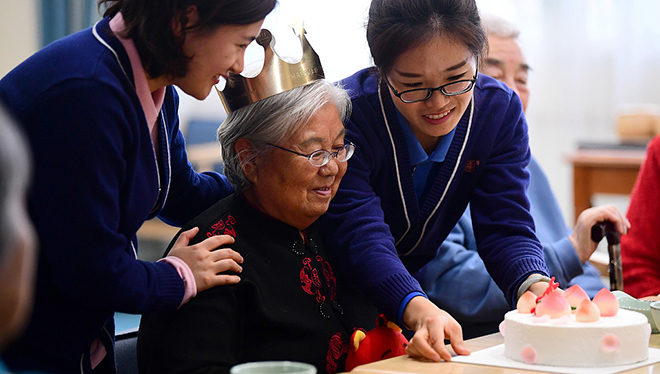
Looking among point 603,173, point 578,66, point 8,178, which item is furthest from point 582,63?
point 8,178


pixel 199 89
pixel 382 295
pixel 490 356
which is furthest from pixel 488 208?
pixel 199 89

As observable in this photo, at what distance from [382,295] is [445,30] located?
0.53m

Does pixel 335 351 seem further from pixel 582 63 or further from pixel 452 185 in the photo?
pixel 582 63

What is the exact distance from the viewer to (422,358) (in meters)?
1.17

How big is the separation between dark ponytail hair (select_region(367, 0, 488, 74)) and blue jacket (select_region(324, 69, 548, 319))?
17 cm

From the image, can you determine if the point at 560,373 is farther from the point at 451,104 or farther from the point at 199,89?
the point at 199,89

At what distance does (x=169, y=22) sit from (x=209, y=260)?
423 millimetres

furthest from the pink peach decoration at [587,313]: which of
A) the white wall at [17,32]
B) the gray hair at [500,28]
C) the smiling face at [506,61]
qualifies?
the white wall at [17,32]

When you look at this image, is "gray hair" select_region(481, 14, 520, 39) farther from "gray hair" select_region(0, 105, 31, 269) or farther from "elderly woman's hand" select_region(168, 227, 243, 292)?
"gray hair" select_region(0, 105, 31, 269)

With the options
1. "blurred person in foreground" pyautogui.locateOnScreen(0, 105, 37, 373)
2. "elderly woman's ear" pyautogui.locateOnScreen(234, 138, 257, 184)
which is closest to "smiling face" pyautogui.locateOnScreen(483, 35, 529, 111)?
"elderly woman's ear" pyautogui.locateOnScreen(234, 138, 257, 184)

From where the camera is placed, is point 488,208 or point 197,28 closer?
point 197,28

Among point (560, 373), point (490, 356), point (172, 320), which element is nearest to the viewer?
point (560, 373)

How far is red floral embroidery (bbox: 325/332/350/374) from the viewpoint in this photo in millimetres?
1377

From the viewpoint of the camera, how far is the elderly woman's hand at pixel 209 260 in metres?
1.27
